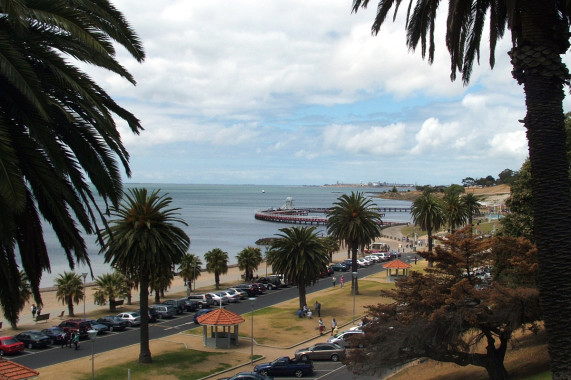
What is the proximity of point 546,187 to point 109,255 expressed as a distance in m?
26.7

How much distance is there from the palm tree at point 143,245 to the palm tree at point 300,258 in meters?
15.7

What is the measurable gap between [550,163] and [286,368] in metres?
21.1

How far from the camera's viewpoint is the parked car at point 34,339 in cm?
3522

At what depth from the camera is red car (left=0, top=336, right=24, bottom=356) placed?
109 ft

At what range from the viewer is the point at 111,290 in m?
49.4

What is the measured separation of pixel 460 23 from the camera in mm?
12422

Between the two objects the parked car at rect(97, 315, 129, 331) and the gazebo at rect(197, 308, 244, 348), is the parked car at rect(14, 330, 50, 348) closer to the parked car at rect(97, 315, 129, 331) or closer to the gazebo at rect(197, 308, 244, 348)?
the parked car at rect(97, 315, 129, 331)

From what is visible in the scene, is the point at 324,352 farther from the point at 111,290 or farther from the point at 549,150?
the point at 111,290

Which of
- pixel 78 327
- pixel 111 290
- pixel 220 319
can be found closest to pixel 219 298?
pixel 111 290

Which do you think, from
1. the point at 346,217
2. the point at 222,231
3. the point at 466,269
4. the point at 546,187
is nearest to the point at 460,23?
the point at 546,187

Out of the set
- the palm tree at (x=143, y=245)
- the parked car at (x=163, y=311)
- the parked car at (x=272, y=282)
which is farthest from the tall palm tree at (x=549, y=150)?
the parked car at (x=272, y=282)

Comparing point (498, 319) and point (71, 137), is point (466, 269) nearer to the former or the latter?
point (498, 319)

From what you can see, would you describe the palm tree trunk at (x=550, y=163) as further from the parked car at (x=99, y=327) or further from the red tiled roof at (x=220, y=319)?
the parked car at (x=99, y=327)

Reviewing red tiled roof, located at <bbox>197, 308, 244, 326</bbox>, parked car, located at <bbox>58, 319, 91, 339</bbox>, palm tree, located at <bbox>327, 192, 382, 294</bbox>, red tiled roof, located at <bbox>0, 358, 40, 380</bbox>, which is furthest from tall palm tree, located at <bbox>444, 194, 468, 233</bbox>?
red tiled roof, located at <bbox>0, 358, 40, 380</bbox>
